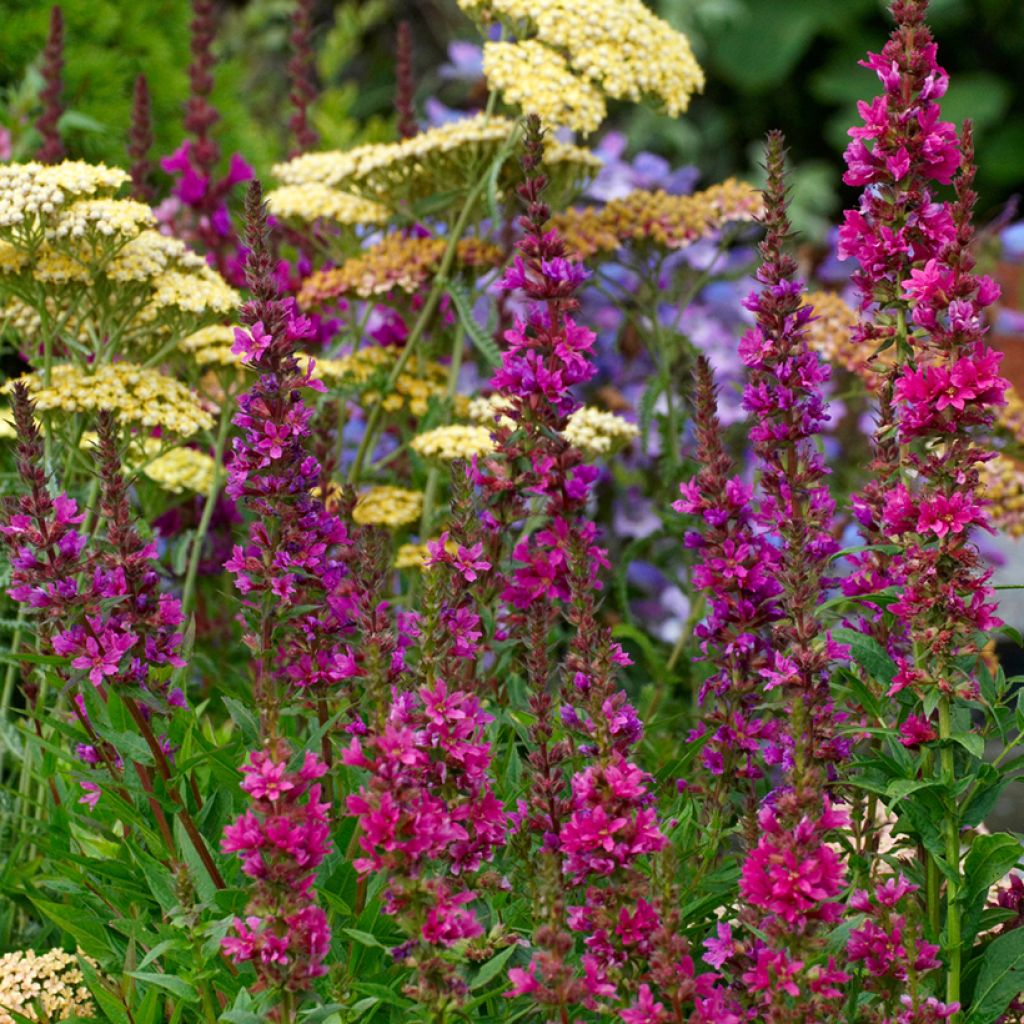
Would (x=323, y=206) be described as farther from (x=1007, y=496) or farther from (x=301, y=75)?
(x=1007, y=496)

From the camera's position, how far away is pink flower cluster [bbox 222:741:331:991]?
1.56m

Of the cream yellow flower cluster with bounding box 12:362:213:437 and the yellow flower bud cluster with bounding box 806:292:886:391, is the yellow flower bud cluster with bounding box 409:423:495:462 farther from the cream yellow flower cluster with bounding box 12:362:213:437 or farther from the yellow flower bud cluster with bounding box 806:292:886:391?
the yellow flower bud cluster with bounding box 806:292:886:391

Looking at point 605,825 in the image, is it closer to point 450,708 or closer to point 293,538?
point 450,708

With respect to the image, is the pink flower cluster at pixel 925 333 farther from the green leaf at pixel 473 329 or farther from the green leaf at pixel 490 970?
the green leaf at pixel 473 329

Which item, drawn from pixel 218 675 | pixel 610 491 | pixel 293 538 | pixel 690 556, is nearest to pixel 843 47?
pixel 610 491

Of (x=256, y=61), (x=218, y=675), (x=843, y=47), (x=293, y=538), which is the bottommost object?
(x=218, y=675)

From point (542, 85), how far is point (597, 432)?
0.71 metres

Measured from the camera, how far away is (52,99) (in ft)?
12.0

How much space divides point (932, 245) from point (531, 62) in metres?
1.43

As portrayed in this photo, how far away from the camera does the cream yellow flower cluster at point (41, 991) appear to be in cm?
221

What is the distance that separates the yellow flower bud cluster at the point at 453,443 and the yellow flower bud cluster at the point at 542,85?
662 millimetres

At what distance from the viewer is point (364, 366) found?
3494 mm

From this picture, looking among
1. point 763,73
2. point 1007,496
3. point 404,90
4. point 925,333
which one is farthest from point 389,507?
point 763,73

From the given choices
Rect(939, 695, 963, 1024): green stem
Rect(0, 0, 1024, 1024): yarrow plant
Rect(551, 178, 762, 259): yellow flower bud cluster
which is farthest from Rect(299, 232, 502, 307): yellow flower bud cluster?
Rect(939, 695, 963, 1024): green stem
